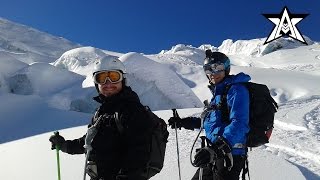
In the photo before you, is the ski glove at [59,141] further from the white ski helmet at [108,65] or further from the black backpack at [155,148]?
the black backpack at [155,148]

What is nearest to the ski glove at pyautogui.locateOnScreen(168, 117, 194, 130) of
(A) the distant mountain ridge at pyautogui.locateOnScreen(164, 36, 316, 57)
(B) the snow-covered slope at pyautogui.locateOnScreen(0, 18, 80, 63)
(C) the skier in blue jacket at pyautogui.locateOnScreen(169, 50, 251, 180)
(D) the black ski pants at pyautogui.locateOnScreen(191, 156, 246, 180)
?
(C) the skier in blue jacket at pyautogui.locateOnScreen(169, 50, 251, 180)

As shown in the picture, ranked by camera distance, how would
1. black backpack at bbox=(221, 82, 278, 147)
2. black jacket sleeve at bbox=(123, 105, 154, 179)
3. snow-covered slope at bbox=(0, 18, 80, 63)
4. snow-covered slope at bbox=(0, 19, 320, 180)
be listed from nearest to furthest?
black jacket sleeve at bbox=(123, 105, 154, 179) < black backpack at bbox=(221, 82, 278, 147) < snow-covered slope at bbox=(0, 19, 320, 180) < snow-covered slope at bbox=(0, 18, 80, 63)

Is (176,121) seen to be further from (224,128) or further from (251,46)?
(251,46)

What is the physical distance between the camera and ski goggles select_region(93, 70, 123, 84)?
9.32ft

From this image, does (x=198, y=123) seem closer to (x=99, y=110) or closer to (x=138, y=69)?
(x=99, y=110)

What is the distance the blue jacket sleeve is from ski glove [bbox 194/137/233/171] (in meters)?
0.06

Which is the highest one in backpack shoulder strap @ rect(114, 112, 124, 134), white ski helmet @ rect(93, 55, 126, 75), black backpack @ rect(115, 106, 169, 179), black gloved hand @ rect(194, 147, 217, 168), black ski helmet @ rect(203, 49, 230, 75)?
black ski helmet @ rect(203, 49, 230, 75)

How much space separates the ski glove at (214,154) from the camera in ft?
10.3

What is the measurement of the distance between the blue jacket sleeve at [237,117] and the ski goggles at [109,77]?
3.08 ft

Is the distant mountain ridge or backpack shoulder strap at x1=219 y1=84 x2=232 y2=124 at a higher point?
the distant mountain ridge

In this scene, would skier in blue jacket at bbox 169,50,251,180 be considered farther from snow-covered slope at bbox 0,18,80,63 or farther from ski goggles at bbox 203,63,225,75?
snow-covered slope at bbox 0,18,80,63

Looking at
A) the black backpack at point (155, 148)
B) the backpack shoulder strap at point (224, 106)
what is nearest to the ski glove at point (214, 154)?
the backpack shoulder strap at point (224, 106)

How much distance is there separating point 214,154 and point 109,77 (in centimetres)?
96

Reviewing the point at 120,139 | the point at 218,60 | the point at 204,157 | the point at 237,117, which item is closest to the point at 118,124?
the point at 120,139
